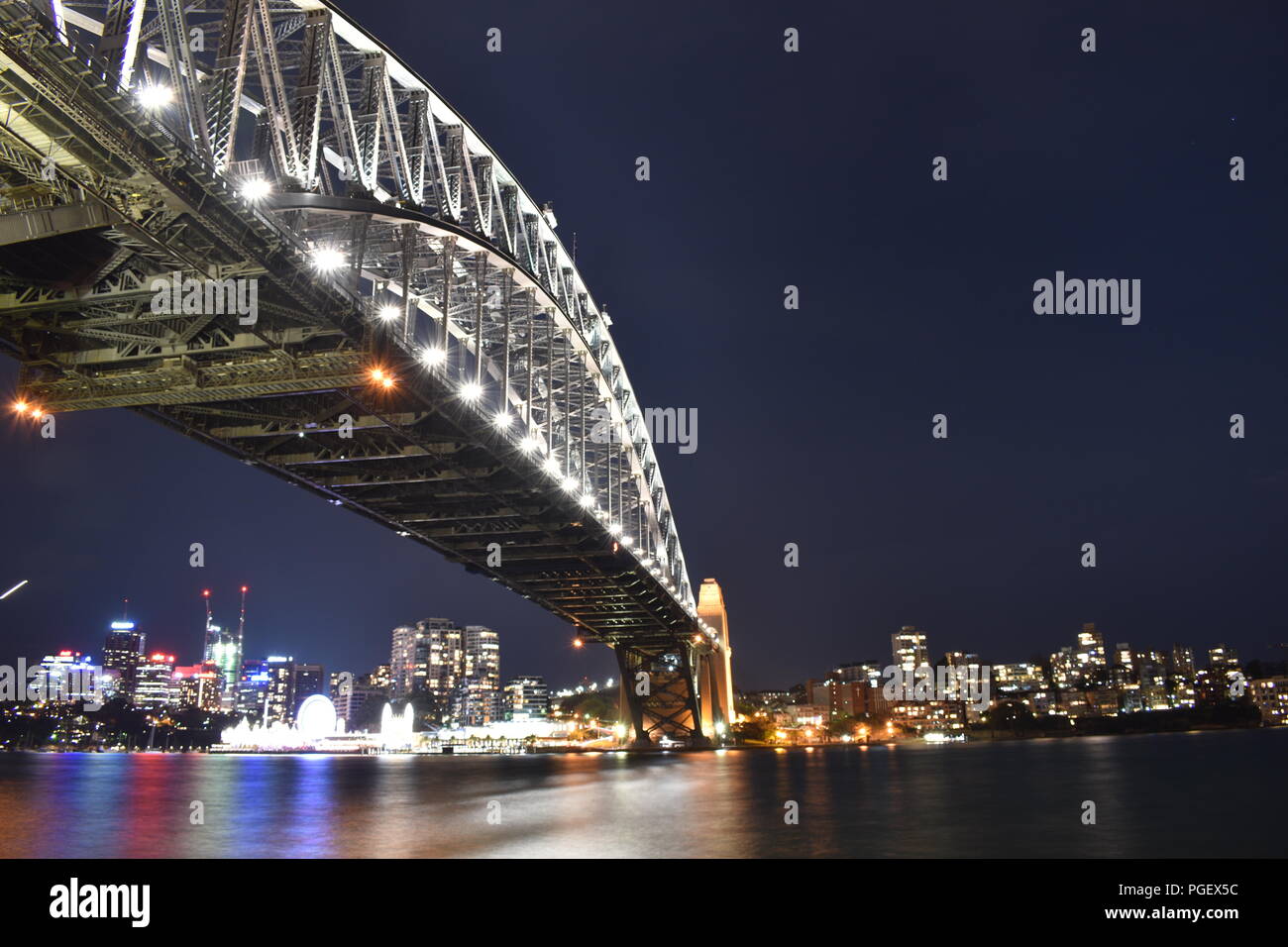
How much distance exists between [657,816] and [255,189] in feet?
71.7

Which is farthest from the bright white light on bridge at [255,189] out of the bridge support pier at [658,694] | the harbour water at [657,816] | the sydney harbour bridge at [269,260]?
the bridge support pier at [658,694]

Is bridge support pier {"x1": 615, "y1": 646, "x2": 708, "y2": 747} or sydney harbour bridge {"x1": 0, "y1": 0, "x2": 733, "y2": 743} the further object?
bridge support pier {"x1": 615, "y1": 646, "x2": 708, "y2": 747}

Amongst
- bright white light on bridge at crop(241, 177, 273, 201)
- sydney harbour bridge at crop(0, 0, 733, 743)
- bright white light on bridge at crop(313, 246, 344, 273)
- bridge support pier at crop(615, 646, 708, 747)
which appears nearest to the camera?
sydney harbour bridge at crop(0, 0, 733, 743)

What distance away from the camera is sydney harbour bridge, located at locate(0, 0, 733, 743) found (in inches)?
649

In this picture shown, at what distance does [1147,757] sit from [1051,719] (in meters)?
126

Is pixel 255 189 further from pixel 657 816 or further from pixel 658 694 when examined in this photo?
pixel 658 694

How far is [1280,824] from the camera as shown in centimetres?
2973

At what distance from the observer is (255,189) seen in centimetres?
1919

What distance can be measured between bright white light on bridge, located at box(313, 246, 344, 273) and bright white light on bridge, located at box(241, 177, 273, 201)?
2.53 m

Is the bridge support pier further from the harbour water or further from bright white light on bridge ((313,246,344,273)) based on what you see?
bright white light on bridge ((313,246,344,273))

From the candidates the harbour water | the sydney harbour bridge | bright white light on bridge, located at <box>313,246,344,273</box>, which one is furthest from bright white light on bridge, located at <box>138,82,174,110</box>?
the harbour water

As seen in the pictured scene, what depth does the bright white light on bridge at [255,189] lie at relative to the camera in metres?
19.0
